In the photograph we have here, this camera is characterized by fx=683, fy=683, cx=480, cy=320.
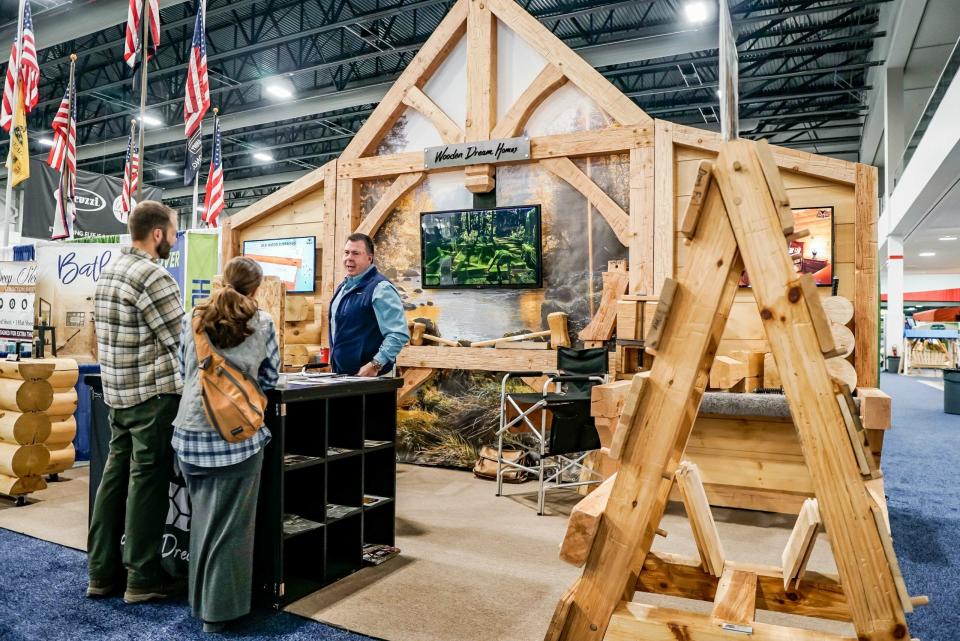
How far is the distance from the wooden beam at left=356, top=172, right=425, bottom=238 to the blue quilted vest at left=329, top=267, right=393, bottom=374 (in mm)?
2389

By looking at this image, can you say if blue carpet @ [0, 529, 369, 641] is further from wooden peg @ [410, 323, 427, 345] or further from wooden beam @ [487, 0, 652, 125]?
wooden beam @ [487, 0, 652, 125]

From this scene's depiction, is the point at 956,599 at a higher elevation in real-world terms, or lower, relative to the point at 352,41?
lower

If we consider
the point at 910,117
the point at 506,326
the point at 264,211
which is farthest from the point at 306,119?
the point at 910,117

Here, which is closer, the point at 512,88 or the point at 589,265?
the point at 589,265

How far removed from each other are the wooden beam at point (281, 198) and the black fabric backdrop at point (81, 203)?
4131 millimetres

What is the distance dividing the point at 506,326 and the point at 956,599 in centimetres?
364

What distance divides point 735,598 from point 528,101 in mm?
4667

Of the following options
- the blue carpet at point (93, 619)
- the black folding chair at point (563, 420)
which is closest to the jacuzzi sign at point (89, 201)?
the black folding chair at point (563, 420)

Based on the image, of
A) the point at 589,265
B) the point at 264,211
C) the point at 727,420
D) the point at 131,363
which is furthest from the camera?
the point at 264,211

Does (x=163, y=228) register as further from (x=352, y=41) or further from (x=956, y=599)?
(x=352, y=41)

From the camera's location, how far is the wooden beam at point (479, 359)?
5.60 meters

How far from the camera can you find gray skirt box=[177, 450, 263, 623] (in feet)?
8.48

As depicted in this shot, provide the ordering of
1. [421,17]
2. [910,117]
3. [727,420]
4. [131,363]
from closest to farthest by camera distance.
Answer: [131,363] < [727,420] < [421,17] < [910,117]

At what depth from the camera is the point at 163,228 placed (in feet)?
9.86
